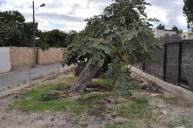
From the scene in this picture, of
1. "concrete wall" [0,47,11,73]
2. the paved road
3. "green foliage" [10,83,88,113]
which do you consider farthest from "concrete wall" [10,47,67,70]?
"green foliage" [10,83,88,113]

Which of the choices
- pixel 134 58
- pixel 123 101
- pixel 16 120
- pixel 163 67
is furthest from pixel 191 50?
pixel 16 120

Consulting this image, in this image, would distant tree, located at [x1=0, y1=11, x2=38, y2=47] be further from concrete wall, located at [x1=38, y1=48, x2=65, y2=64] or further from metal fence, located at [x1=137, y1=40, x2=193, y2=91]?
metal fence, located at [x1=137, y1=40, x2=193, y2=91]

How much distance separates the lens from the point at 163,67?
17188mm

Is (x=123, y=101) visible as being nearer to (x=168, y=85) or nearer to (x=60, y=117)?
(x=60, y=117)

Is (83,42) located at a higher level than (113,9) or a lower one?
lower

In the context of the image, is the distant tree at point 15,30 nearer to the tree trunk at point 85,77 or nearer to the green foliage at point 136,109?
the tree trunk at point 85,77

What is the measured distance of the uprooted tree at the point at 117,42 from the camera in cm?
1274

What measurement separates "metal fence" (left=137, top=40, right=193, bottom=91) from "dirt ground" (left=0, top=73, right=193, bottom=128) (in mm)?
1557

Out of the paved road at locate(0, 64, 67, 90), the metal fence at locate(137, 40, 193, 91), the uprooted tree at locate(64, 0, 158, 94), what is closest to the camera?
the uprooted tree at locate(64, 0, 158, 94)

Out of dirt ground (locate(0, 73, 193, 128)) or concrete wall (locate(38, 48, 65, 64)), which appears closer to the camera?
dirt ground (locate(0, 73, 193, 128))

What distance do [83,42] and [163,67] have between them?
4554 mm

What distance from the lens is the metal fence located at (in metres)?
13.4

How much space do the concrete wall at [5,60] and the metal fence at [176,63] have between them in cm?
2020

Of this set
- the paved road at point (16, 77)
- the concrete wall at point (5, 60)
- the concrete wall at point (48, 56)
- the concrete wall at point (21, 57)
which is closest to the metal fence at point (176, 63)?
the paved road at point (16, 77)
